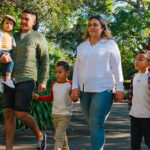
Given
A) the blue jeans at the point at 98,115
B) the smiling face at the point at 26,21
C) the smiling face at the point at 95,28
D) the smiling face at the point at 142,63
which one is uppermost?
the smiling face at the point at 26,21

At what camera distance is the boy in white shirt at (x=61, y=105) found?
13.7 ft

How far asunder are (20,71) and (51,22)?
25.4 ft

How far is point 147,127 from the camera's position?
3953mm

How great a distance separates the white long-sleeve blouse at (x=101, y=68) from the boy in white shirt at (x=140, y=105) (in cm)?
43

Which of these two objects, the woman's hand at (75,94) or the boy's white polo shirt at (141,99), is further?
the boy's white polo shirt at (141,99)

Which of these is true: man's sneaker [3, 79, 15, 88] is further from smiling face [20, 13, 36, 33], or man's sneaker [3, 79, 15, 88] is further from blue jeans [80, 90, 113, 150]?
blue jeans [80, 90, 113, 150]

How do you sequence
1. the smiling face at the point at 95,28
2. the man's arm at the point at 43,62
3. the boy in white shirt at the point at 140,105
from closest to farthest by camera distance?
the smiling face at the point at 95,28 < the boy in white shirt at the point at 140,105 < the man's arm at the point at 43,62

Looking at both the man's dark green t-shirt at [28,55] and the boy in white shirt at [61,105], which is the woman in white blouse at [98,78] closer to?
the boy in white shirt at [61,105]

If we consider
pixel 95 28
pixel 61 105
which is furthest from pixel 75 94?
pixel 95 28

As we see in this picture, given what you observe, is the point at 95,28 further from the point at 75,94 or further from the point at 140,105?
the point at 140,105

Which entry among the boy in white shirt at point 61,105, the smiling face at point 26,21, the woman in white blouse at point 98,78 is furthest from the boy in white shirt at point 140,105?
the smiling face at point 26,21

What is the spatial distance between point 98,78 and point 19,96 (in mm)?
1284

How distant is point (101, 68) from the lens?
3.71 m

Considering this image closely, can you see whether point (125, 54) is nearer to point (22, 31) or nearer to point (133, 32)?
point (133, 32)
